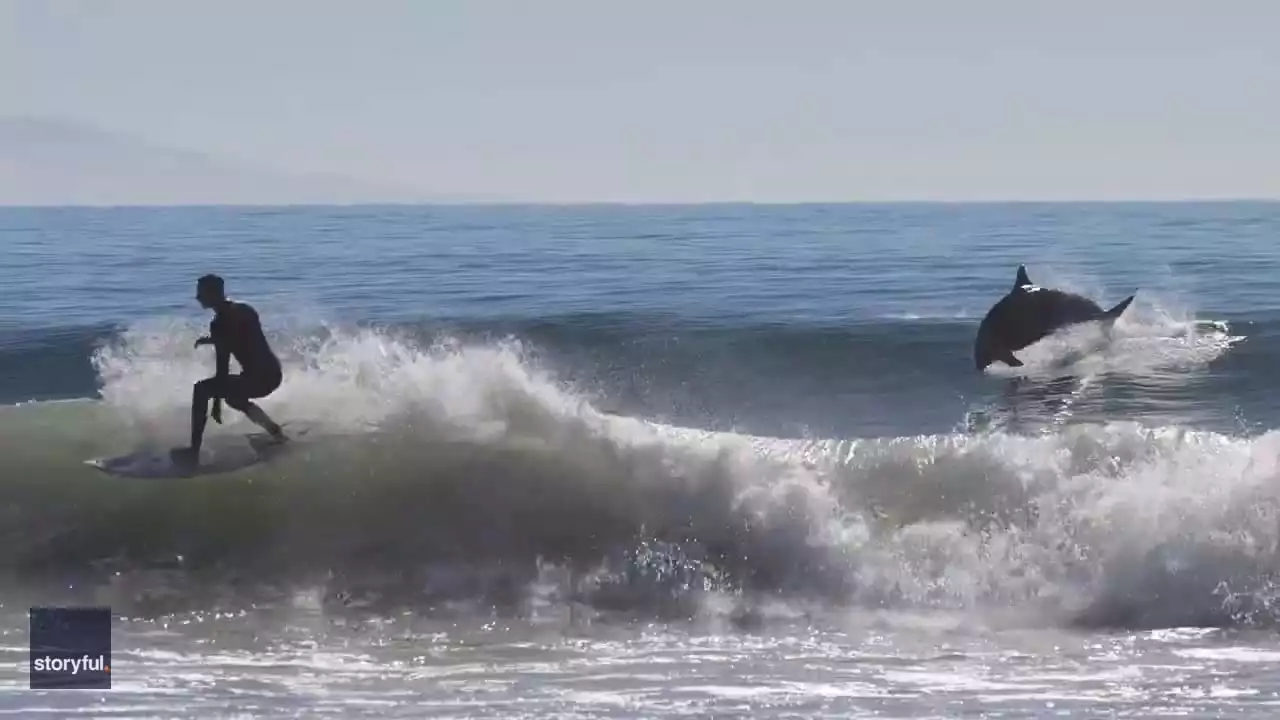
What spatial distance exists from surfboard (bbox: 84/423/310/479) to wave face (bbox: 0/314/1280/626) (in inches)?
5.6

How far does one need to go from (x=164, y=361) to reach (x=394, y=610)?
738cm

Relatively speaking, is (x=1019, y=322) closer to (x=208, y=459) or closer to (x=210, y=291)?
(x=208, y=459)

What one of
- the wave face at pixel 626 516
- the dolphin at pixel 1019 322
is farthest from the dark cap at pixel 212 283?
the dolphin at pixel 1019 322

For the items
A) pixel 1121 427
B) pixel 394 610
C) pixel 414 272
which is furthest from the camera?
pixel 414 272

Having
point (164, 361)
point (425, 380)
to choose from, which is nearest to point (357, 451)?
point (425, 380)

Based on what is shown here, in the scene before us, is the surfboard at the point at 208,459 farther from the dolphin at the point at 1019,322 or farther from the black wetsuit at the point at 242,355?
the dolphin at the point at 1019,322

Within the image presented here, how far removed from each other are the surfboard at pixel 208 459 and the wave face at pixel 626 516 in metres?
0.14

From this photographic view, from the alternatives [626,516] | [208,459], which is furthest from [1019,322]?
[208,459]

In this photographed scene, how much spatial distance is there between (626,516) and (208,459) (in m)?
3.63

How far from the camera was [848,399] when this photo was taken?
56.6 ft

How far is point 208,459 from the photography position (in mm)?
11352

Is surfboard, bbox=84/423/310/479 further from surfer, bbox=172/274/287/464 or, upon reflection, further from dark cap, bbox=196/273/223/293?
dark cap, bbox=196/273/223/293

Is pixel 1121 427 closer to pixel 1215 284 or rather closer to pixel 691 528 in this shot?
pixel 691 528

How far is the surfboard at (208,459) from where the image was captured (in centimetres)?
1123
